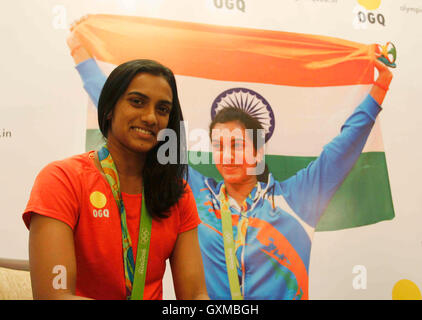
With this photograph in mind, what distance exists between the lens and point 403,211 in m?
2.23

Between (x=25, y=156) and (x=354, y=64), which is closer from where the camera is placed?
(x=25, y=156)

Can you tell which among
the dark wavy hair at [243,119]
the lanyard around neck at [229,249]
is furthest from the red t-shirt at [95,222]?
the dark wavy hair at [243,119]

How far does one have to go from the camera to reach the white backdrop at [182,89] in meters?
1.91

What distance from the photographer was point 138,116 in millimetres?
1387

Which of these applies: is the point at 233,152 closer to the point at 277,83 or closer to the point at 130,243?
the point at 277,83

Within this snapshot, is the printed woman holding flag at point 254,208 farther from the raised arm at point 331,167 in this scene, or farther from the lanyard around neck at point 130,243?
the lanyard around neck at point 130,243

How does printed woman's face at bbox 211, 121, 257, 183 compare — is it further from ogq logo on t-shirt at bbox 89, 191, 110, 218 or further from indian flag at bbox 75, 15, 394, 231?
ogq logo on t-shirt at bbox 89, 191, 110, 218

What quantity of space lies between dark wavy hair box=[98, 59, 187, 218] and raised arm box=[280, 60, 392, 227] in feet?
2.82

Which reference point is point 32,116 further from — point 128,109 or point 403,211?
point 403,211

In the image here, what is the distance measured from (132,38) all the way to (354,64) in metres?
1.19

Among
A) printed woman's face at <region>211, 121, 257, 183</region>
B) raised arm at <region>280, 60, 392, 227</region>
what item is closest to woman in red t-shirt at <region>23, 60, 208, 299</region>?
printed woman's face at <region>211, 121, 257, 183</region>

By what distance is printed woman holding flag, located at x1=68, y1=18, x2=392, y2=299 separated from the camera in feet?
6.50

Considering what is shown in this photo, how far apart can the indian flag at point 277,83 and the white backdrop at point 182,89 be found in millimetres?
63
